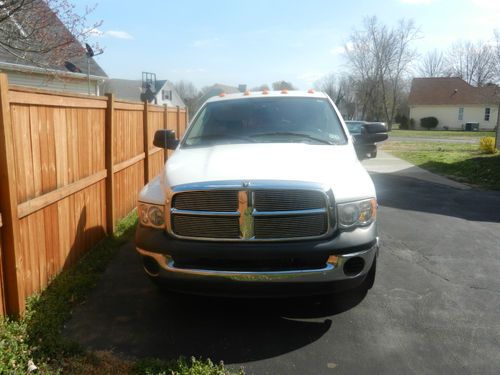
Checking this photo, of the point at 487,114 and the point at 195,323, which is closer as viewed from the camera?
the point at 195,323

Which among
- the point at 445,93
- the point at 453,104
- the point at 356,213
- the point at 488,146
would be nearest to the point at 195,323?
the point at 356,213

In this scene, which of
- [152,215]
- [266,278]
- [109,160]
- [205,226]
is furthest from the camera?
[109,160]

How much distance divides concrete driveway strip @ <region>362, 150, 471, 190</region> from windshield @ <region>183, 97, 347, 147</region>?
713 centimetres

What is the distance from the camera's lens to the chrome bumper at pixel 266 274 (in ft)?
11.2

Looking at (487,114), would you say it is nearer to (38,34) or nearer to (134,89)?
(134,89)

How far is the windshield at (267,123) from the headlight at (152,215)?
4.44 feet

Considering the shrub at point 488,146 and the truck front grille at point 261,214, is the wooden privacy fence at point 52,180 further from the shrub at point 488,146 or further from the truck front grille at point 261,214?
the shrub at point 488,146

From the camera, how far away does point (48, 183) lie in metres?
4.24

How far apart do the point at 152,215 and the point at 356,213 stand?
1604mm

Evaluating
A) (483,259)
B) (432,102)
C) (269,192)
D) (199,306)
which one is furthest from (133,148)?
(432,102)

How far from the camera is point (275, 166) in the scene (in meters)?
3.77

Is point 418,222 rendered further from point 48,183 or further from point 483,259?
point 48,183

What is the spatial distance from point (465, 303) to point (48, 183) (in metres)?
3.94

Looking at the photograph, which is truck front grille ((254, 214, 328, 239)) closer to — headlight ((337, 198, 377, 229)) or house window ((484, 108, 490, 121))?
headlight ((337, 198, 377, 229))
